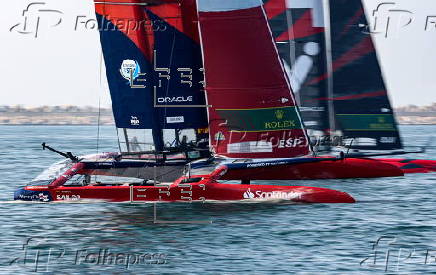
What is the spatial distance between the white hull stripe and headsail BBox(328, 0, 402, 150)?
23.0ft

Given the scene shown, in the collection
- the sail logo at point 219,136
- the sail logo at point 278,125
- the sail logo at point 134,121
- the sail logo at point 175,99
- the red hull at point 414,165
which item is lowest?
the red hull at point 414,165

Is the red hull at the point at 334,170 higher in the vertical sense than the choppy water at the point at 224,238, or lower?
higher

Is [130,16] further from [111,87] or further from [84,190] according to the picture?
[84,190]

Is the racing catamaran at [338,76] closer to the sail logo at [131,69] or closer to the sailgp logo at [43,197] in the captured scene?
the sail logo at [131,69]

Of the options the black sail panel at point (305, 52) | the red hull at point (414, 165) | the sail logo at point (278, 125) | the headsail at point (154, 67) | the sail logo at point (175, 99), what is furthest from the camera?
the black sail panel at point (305, 52)

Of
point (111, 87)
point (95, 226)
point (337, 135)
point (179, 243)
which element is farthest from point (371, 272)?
point (337, 135)

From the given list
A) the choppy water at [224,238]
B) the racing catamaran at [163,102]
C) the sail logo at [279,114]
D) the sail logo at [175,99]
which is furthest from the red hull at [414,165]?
the sail logo at [175,99]

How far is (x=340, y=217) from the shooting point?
971 inches

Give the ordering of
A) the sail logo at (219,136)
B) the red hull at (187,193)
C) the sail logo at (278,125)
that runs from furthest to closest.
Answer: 1. the sail logo at (219,136)
2. the sail logo at (278,125)
3. the red hull at (187,193)

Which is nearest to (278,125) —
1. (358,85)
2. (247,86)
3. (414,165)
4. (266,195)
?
(247,86)

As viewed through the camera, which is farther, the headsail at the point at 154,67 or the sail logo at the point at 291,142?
the headsail at the point at 154,67

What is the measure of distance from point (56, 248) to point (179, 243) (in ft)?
9.36

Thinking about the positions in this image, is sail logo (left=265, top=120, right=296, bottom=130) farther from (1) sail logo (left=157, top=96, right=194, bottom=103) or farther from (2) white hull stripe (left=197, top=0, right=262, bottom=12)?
(2) white hull stripe (left=197, top=0, right=262, bottom=12)

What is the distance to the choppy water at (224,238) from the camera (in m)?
18.3
